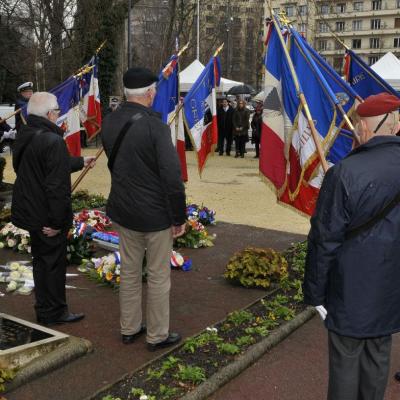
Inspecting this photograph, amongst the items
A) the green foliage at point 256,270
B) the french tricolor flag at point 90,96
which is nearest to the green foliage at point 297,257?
the green foliage at point 256,270

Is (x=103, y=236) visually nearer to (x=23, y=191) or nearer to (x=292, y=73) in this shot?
(x=23, y=191)

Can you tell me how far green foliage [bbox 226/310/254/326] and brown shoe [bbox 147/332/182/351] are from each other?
1.89 feet

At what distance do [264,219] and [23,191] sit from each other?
583cm

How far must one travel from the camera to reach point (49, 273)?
451cm

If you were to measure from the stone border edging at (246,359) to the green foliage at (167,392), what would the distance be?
76 mm

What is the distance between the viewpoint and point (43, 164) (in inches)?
171

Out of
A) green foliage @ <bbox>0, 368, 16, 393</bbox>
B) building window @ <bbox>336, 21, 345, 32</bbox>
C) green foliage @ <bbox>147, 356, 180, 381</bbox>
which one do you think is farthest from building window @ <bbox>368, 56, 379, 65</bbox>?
green foliage @ <bbox>0, 368, 16, 393</bbox>

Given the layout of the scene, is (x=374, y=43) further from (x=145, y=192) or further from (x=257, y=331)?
(x=145, y=192)

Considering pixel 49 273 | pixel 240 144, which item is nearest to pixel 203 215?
pixel 49 273

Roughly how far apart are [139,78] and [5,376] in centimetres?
216

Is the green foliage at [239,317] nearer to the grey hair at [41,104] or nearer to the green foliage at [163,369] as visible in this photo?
the green foliage at [163,369]

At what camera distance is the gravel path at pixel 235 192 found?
31.3 ft

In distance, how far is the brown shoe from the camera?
416 centimetres

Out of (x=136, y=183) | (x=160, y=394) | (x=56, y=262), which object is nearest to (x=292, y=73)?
(x=136, y=183)
